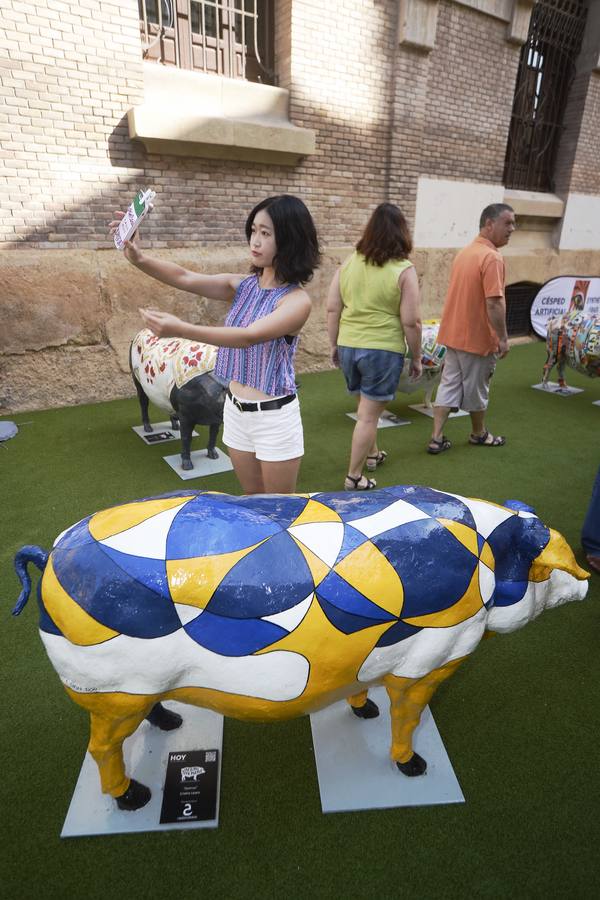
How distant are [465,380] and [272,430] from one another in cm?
263

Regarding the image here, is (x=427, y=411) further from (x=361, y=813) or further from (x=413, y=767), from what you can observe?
(x=361, y=813)

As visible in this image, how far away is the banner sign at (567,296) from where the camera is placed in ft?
25.2

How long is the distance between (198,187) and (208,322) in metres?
1.41

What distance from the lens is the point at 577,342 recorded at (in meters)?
5.30

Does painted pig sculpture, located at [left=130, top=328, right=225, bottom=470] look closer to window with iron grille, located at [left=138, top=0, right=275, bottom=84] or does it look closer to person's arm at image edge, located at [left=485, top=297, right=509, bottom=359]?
person's arm at image edge, located at [left=485, top=297, right=509, bottom=359]

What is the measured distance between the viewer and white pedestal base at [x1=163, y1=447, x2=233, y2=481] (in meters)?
3.98

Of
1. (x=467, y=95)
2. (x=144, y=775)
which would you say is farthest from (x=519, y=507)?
(x=467, y=95)

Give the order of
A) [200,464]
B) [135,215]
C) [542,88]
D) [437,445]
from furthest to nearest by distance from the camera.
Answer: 1. [542,88]
2. [437,445]
3. [200,464]
4. [135,215]

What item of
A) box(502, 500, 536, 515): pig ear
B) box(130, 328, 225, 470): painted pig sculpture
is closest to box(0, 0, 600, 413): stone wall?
box(130, 328, 225, 470): painted pig sculpture

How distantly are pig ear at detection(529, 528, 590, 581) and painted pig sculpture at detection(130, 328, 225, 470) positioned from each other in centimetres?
257

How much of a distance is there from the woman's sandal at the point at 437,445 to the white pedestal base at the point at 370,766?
272cm

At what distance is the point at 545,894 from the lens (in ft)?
4.92

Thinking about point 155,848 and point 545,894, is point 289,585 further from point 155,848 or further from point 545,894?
point 545,894

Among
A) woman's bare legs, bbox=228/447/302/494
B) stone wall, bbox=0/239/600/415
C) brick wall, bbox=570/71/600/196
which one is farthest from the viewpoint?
brick wall, bbox=570/71/600/196
